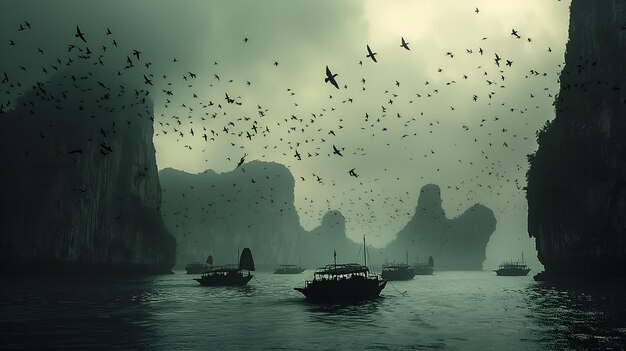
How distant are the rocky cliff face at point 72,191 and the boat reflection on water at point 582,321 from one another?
7912 centimetres

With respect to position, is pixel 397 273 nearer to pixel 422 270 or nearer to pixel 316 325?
pixel 422 270

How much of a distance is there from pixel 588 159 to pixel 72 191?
98.2m

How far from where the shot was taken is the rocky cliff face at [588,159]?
65.1 meters

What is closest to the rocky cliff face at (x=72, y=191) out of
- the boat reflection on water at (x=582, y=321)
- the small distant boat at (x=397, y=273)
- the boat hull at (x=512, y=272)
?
the small distant boat at (x=397, y=273)

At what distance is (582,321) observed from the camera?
29.1m

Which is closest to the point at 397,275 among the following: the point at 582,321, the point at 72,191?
the point at 72,191

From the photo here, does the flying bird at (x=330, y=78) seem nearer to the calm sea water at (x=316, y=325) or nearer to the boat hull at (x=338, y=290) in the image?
the calm sea water at (x=316, y=325)

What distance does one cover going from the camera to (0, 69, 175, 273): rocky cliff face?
104363mm

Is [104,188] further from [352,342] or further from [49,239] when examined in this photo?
[352,342]

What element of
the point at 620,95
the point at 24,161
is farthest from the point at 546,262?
the point at 24,161

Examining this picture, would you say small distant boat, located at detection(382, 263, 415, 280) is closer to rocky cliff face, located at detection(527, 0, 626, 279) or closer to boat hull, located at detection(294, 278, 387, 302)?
rocky cliff face, located at detection(527, 0, 626, 279)

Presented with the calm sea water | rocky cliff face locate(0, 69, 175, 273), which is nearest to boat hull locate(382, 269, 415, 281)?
rocky cliff face locate(0, 69, 175, 273)

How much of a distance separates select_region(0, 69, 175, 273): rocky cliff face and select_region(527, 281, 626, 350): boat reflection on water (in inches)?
3115

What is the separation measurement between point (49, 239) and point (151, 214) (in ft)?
106
